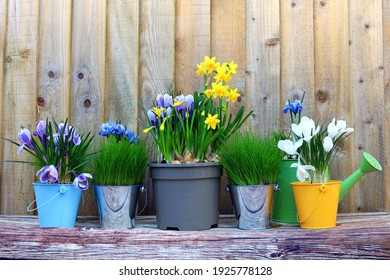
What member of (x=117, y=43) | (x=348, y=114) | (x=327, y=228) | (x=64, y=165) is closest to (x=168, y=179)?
(x=64, y=165)

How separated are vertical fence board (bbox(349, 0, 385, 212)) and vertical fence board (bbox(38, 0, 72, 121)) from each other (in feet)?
3.50

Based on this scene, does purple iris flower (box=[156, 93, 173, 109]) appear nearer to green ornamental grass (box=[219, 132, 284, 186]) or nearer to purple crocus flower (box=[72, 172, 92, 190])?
green ornamental grass (box=[219, 132, 284, 186])

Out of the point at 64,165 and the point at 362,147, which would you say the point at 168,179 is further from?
the point at 362,147

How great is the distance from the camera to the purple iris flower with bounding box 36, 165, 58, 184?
1376 millimetres

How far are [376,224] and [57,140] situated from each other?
1.00m

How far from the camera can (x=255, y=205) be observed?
55.3 inches

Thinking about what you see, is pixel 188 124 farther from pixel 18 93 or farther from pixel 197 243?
pixel 18 93

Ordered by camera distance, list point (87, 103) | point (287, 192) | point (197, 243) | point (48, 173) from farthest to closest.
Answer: point (87, 103) → point (287, 192) → point (48, 173) → point (197, 243)

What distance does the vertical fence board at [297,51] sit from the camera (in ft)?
5.66

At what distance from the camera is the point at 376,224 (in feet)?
4.54

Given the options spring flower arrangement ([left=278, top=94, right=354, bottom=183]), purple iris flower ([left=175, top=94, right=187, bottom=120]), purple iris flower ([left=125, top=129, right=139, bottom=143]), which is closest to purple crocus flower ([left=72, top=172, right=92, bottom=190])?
purple iris flower ([left=125, top=129, right=139, bottom=143])

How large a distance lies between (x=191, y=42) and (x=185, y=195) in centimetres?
63

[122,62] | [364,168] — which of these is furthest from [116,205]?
[364,168]

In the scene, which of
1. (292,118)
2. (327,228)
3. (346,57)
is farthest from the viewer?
(346,57)
